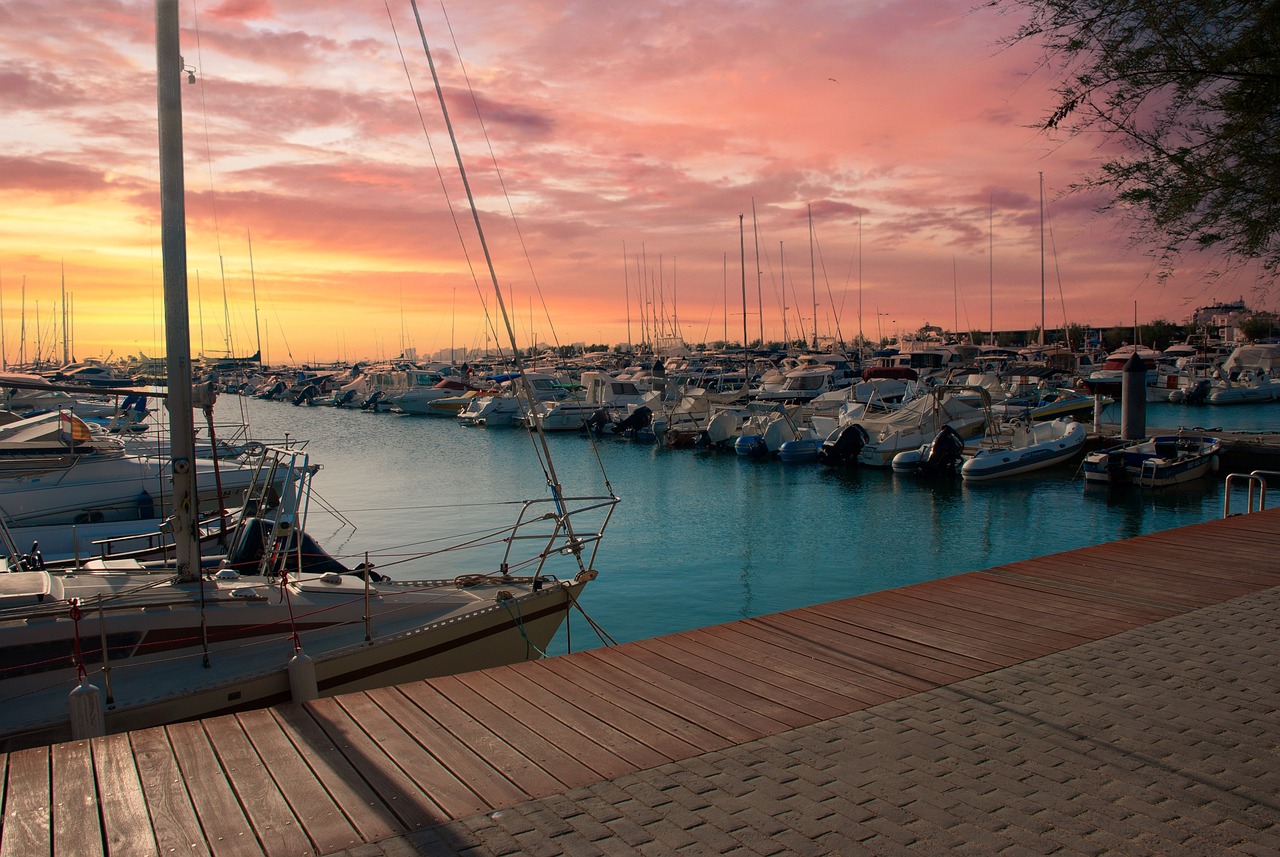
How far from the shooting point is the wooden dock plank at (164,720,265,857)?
415 cm

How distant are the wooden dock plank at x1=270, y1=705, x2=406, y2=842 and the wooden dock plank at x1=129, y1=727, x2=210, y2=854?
1.99 ft

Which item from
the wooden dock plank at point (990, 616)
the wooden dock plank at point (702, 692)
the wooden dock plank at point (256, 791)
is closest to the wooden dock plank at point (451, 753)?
the wooden dock plank at point (256, 791)

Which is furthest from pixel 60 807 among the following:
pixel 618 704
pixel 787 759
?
pixel 787 759

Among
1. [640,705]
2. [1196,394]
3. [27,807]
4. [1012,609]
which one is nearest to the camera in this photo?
[27,807]

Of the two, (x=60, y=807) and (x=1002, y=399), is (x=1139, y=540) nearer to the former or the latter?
(x=60, y=807)

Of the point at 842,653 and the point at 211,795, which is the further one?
the point at 842,653

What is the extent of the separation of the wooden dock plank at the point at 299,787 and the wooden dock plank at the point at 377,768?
23cm

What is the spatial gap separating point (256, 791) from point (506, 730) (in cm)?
143

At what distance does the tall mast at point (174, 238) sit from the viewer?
737 centimetres

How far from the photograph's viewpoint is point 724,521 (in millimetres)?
25453

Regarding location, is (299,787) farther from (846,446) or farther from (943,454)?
(846,446)

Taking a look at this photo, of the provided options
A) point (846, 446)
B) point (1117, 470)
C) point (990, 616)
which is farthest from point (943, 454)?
point (990, 616)

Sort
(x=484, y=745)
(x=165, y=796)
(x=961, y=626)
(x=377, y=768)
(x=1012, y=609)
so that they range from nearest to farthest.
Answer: (x=165, y=796) < (x=377, y=768) < (x=484, y=745) < (x=961, y=626) < (x=1012, y=609)

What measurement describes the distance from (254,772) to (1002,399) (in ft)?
145
